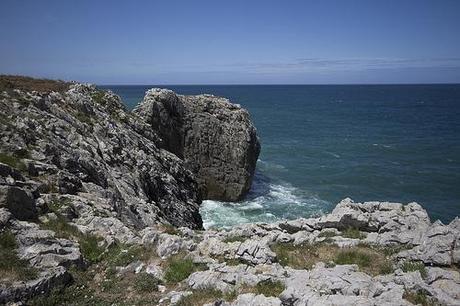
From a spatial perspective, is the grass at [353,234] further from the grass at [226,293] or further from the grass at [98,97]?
the grass at [98,97]

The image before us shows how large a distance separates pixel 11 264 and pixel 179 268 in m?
6.17

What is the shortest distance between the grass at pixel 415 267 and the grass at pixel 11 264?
13797 mm

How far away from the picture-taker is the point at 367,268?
54.0 ft

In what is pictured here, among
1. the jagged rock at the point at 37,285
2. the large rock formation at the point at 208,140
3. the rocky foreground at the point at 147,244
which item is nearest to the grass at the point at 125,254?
the rocky foreground at the point at 147,244

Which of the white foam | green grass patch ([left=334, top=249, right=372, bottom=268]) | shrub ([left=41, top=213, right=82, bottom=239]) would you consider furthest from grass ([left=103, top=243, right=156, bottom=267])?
the white foam

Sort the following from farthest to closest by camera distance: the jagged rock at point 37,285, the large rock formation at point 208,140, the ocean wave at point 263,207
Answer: the large rock formation at point 208,140
the ocean wave at point 263,207
the jagged rock at point 37,285

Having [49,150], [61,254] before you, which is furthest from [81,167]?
[61,254]

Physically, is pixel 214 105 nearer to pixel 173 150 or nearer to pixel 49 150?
pixel 173 150

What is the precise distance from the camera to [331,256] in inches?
701

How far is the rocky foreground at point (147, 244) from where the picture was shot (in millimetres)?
14383

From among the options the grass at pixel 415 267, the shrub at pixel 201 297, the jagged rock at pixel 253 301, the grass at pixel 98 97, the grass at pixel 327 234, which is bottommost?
the shrub at pixel 201 297

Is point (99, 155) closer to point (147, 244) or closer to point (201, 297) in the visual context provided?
point (147, 244)

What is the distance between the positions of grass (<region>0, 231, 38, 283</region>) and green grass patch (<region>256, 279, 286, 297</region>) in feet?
26.6

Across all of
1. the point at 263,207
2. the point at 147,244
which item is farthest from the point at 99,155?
the point at 263,207
